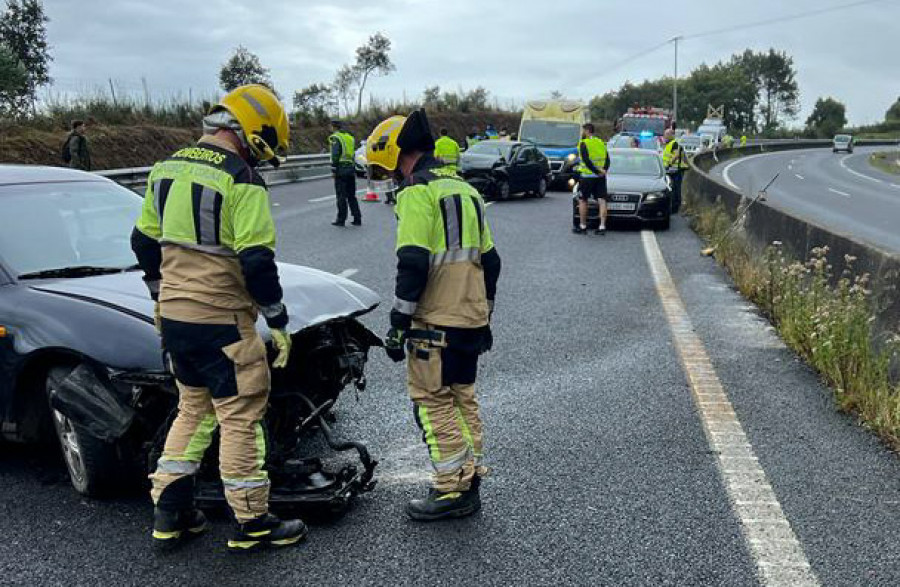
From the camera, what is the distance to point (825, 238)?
269 inches

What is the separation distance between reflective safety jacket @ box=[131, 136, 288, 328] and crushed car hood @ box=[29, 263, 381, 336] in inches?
18.7

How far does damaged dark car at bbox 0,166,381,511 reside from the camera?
345 centimetres

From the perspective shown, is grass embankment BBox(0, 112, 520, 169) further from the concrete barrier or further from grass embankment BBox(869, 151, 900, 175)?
grass embankment BBox(869, 151, 900, 175)

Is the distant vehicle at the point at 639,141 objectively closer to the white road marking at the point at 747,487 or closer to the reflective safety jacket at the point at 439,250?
the white road marking at the point at 747,487

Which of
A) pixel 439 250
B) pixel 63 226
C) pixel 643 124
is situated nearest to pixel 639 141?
pixel 643 124

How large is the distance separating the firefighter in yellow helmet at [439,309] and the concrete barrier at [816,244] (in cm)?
307

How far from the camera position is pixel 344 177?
1451 centimetres

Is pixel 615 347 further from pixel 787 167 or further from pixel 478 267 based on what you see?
pixel 787 167

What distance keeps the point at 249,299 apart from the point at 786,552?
2.38m

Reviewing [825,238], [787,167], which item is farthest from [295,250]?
[787,167]

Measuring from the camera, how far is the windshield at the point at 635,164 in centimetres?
1611

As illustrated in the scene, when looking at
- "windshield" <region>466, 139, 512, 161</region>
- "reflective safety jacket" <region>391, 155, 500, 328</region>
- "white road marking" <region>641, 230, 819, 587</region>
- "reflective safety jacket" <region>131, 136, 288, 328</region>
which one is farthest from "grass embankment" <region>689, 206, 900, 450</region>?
"windshield" <region>466, 139, 512, 161</region>

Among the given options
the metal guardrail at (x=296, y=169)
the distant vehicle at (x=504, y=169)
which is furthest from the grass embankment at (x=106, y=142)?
the distant vehicle at (x=504, y=169)

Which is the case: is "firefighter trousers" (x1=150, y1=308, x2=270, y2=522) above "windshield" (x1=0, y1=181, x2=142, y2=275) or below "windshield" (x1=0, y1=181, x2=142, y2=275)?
below
